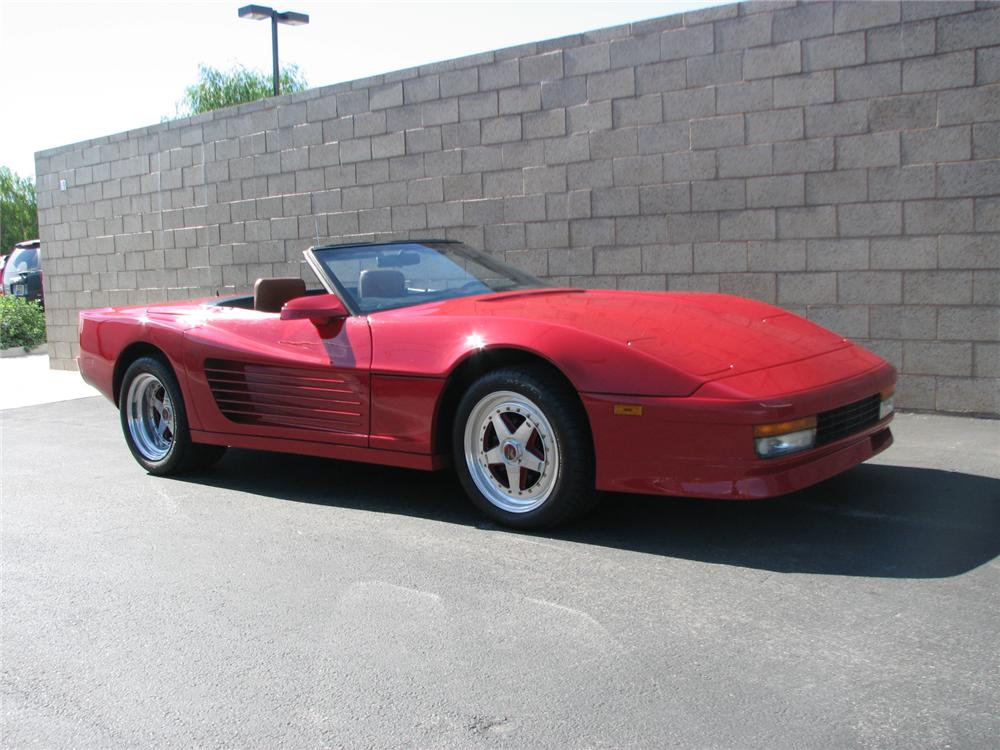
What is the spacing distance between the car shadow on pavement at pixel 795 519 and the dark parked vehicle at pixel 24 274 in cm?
1441

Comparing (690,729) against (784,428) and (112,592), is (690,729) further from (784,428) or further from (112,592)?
(112,592)

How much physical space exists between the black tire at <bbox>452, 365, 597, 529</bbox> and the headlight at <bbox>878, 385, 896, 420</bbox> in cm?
131

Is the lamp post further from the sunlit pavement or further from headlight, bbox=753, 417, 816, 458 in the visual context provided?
headlight, bbox=753, 417, 816, 458

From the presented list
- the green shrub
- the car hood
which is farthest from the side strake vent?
the green shrub

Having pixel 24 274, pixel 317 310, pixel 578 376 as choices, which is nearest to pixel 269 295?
pixel 317 310

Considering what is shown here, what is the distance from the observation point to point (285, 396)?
4.98 meters

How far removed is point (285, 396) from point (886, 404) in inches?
108

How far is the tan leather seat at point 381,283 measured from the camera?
497 centimetres

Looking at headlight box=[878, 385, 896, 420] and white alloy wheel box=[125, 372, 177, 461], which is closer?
headlight box=[878, 385, 896, 420]

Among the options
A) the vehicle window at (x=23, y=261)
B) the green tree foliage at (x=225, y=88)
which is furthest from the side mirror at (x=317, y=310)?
the green tree foliage at (x=225, y=88)

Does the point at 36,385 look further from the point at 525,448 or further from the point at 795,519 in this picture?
the point at 795,519

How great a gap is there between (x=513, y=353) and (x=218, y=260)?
7.46 m

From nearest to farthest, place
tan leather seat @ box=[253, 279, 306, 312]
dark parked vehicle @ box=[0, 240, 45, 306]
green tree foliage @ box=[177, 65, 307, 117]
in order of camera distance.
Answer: tan leather seat @ box=[253, 279, 306, 312] < dark parked vehicle @ box=[0, 240, 45, 306] < green tree foliage @ box=[177, 65, 307, 117]

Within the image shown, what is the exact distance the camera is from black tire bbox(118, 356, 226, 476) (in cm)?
562
